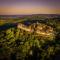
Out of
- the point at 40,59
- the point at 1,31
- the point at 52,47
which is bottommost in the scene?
the point at 40,59

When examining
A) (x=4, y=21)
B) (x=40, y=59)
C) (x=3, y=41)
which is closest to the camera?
(x=40, y=59)

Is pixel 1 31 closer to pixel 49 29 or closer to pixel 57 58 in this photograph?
pixel 49 29

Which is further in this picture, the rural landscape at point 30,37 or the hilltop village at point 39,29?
the hilltop village at point 39,29

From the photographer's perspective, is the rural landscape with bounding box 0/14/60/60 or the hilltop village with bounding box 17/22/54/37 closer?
the rural landscape with bounding box 0/14/60/60

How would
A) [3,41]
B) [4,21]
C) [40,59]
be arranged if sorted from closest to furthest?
[40,59] < [3,41] < [4,21]

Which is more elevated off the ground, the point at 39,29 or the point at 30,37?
the point at 39,29

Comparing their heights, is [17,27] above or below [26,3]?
below

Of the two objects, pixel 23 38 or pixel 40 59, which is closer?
pixel 40 59

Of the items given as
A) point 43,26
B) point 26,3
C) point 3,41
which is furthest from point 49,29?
point 3,41
